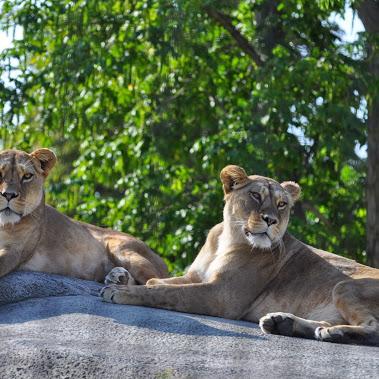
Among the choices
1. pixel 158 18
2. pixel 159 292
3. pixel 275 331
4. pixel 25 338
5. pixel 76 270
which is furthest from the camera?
pixel 158 18

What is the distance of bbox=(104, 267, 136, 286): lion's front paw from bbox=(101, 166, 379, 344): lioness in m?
0.31

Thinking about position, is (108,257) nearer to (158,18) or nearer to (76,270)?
(76,270)

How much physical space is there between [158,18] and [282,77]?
1687mm

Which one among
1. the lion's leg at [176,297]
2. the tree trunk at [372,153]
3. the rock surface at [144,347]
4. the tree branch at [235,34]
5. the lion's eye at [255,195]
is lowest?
the rock surface at [144,347]

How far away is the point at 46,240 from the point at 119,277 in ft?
1.91

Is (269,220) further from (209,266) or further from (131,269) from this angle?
(131,269)

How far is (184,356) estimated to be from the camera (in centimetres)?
586

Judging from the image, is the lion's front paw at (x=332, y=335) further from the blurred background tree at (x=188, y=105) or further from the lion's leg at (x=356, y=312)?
the blurred background tree at (x=188, y=105)

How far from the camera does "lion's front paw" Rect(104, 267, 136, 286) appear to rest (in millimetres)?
7840

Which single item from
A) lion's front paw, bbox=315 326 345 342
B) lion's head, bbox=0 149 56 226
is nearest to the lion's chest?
lion's front paw, bbox=315 326 345 342

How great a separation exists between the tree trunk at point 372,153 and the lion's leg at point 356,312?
5419 millimetres

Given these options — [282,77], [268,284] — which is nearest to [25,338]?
[268,284]

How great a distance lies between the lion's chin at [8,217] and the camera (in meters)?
7.48

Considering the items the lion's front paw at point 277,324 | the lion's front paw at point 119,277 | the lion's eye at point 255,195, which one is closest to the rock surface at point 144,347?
the lion's front paw at point 277,324
